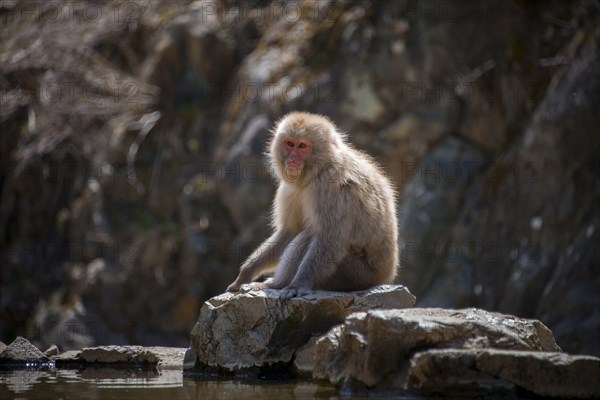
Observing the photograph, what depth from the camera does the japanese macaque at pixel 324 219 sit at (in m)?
6.35

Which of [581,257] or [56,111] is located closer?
[581,257]

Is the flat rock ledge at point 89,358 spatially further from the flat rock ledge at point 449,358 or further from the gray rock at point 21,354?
the flat rock ledge at point 449,358

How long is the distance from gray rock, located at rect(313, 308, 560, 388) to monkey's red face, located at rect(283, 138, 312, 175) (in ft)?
6.05

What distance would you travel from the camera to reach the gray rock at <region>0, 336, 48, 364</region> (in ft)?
20.8

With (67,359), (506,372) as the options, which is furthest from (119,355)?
(506,372)

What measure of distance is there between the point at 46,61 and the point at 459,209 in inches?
281

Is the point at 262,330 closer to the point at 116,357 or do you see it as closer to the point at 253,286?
the point at 253,286

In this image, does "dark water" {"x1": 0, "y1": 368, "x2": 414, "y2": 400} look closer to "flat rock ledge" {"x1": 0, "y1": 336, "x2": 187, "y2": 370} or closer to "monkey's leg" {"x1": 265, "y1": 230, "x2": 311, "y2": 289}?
"flat rock ledge" {"x1": 0, "y1": 336, "x2": 187, "y2": 370}

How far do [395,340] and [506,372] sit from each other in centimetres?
60

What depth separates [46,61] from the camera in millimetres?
14281

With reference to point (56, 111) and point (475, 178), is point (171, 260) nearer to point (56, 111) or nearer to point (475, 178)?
point (56, 111)

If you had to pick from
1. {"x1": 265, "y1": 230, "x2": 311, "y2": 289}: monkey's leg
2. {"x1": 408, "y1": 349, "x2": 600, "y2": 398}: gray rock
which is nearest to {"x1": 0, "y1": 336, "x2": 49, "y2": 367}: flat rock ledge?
{"x1": 265, "y1": 230, "x2": 311, "y2": 289}: monkey's leg

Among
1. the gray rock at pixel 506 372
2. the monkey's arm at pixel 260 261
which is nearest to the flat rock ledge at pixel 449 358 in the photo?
the gray rock at pixel 506 372

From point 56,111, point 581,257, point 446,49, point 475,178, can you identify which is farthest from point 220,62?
point 581,257
